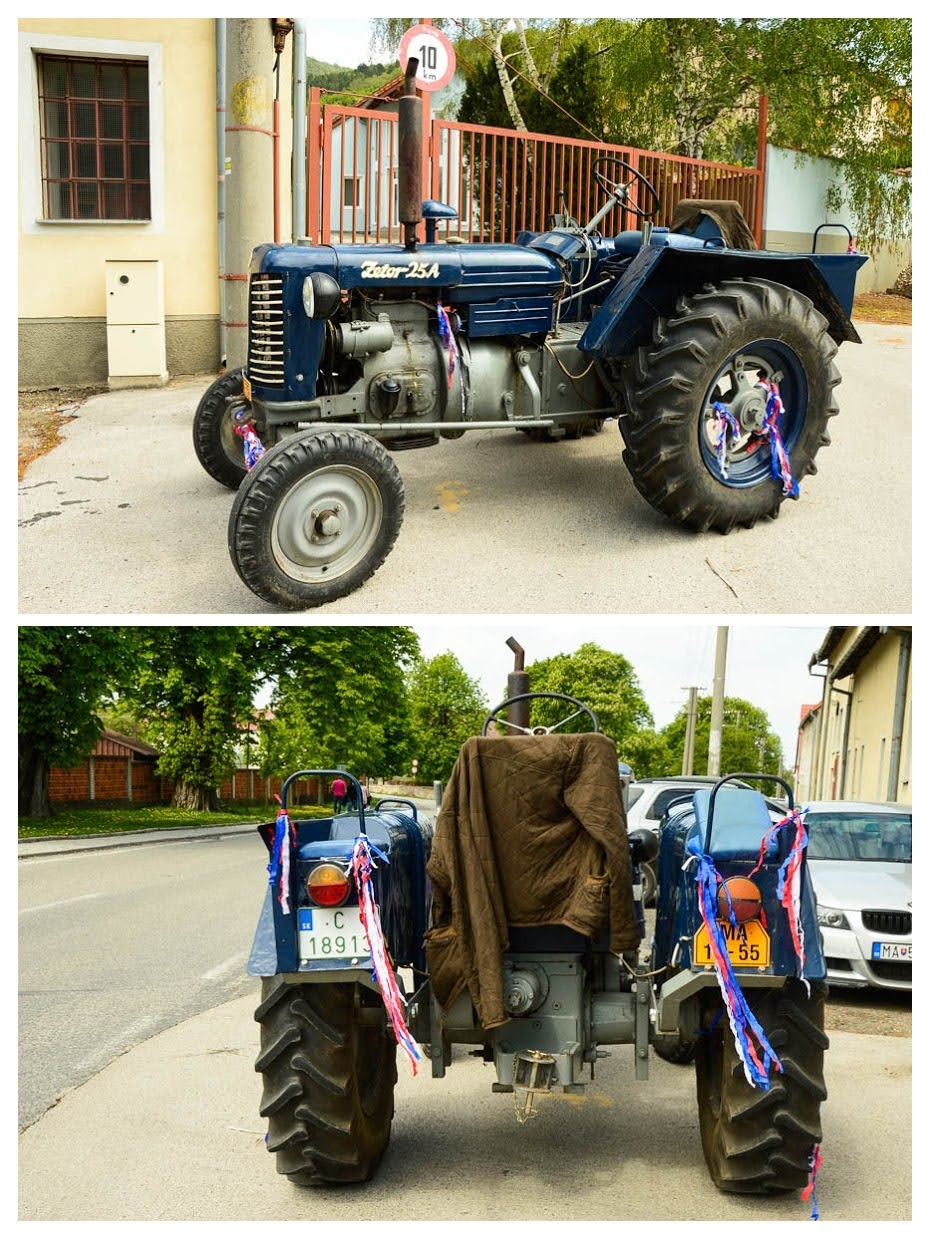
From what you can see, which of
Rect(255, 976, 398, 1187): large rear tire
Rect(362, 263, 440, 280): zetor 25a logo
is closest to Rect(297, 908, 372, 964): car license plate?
Rect(255, 976, 398, 1187): large rear tire

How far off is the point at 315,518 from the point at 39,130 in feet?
30.3

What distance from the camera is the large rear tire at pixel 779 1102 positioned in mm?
4062

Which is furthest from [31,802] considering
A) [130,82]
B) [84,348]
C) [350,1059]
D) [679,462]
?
[350,1059]

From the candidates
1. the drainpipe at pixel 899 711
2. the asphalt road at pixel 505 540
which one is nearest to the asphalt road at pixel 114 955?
the asphalt road at pixel 505 540

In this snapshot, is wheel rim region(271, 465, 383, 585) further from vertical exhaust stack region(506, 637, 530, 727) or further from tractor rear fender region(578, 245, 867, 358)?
tractor rear fender region(578, 245, 867, 358)

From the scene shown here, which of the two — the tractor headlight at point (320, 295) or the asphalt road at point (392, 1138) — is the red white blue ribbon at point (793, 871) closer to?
the asphalt road at point (392, 1138)

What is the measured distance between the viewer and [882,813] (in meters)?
9.38

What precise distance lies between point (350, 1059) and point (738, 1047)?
132 centimetres

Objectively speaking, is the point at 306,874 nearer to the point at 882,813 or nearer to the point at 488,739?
the point at 488,739

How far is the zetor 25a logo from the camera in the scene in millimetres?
7008

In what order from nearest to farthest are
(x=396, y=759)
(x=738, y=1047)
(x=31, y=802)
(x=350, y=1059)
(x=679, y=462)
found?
(x=738, y=1047)
(x=350, y=1059)
(x=679, y=462)
(x=31, y=802)
(x=396, y=759)

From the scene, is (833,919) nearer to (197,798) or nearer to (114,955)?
(114,955)

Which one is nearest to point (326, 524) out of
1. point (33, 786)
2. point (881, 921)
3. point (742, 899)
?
point (742, 899)

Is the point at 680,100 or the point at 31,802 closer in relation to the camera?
the point at 680,100
